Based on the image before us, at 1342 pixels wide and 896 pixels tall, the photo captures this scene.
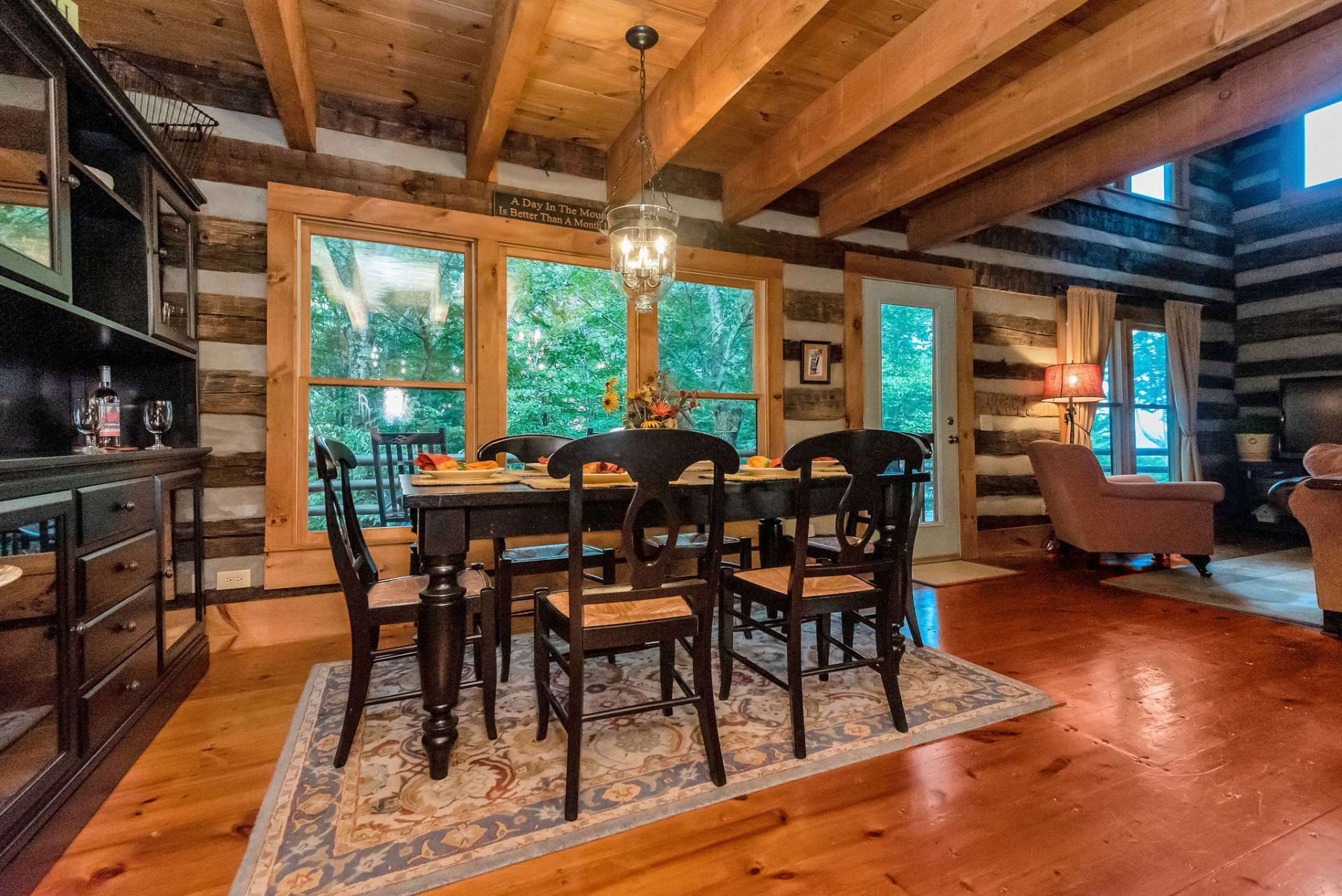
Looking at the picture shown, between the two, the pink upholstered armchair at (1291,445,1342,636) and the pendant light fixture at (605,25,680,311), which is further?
the pink upholstered armchair at (1291,445,1342,636)

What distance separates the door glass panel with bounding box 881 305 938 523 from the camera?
14.9ft

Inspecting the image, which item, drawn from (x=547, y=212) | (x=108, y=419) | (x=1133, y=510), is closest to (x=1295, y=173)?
(x=1133, y=510)

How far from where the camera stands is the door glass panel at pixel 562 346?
3.46m

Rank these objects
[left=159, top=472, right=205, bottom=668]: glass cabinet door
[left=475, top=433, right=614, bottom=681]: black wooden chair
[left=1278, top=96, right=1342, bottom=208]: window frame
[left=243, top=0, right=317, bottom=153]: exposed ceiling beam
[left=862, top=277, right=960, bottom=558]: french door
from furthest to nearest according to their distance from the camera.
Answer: [left=1278, top=96, right=1342, bottom=208]: window frame
[left=862, top=277, right=960, bottom=558]: french door
[left=475, top=433, right=614, bottom=681]: black wooden chair
[left=159, top=472, right=205, bottom=668]: glass cabinet door
[left=243, top=0, right=317, bottom=153]: exposed ceiling beam

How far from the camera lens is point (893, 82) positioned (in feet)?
8.57

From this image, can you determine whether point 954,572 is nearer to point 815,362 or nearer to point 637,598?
point 815,362

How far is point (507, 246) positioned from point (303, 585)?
2056mm

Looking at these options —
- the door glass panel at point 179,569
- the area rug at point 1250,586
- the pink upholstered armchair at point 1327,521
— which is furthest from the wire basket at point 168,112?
the area rug at point 1250,586

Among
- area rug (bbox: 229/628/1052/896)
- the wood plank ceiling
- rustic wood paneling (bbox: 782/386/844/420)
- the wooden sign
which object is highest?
the wood plank ceiling

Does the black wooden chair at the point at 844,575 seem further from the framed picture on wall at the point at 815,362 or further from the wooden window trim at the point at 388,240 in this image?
the framed picture on wall at the point at 815,362

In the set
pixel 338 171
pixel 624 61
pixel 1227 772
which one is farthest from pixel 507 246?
pixel 1227 772

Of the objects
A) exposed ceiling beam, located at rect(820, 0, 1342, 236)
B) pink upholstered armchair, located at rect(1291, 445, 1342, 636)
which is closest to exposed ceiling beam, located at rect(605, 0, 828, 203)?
exposed ceiling beam, located at rect(820, 0, 1342, 236)

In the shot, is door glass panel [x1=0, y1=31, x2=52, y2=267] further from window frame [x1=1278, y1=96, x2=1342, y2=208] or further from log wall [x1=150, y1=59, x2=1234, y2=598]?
window frame [x1=1278, y1=96, x2=1342, y2=208]

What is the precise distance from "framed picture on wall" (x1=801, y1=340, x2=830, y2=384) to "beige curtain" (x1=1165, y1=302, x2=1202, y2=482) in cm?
402
